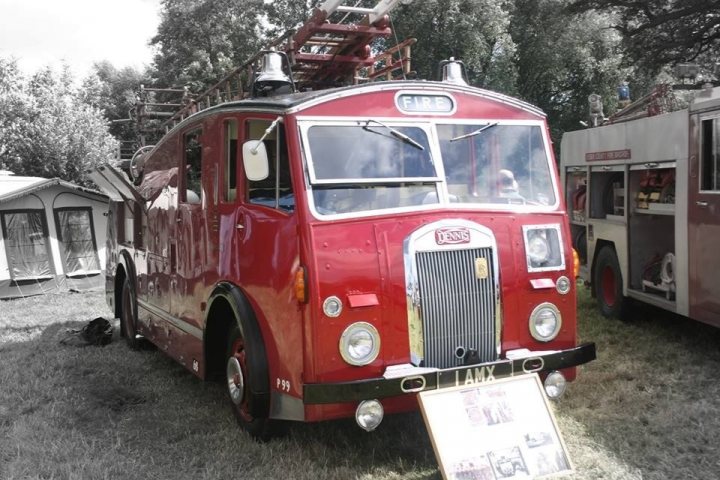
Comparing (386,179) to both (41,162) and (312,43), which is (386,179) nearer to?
(312,43)

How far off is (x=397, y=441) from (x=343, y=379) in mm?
1048

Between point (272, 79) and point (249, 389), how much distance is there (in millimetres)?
2576

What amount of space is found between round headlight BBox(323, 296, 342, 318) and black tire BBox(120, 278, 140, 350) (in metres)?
4.85

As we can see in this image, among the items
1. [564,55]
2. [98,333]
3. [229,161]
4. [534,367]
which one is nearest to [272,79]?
[229,161]

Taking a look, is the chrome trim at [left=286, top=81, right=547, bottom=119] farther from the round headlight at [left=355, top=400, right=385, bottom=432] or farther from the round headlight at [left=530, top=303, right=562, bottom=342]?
the round headlight at [left=355, top=400, right=385, bottom=432]

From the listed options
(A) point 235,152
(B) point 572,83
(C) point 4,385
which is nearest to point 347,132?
(A) point 235,152

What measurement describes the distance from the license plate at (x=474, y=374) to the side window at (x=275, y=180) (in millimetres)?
1458

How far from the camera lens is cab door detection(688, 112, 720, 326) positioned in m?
6.37

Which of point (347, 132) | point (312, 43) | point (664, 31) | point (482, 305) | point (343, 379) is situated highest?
point (664, 31)

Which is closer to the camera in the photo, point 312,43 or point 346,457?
point 346,457

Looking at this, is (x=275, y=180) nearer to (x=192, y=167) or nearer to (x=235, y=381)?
(x=235, y=381)

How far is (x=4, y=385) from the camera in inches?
271

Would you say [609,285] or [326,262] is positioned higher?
[326,262]

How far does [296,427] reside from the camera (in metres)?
5.29
